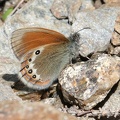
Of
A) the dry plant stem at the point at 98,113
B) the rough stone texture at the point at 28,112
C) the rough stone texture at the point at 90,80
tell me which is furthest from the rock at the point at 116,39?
the rough stone texture at the point at 28,112

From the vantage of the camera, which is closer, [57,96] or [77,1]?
[57,96]

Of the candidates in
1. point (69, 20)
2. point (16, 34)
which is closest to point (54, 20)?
point (69, 20)

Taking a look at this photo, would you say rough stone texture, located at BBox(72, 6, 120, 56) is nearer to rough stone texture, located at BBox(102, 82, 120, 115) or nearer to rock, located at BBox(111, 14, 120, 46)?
rock, located at BBox(111, 14, 120, 46)

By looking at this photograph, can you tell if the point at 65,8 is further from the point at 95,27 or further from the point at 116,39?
the point at 116,39

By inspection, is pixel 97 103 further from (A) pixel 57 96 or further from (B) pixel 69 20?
(B) pixel 69 20

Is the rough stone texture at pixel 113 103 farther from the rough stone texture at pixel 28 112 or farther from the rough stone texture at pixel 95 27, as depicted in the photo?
the rough stone texture at pixel 28 112

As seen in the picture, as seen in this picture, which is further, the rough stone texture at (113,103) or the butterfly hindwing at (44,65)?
the butterfly hindwing at (44,65)
